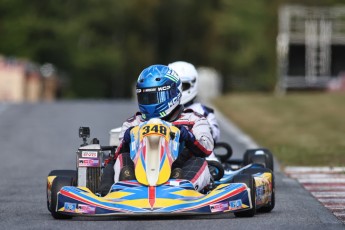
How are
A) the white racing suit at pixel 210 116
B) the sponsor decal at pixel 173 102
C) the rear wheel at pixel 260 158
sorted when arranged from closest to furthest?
the sponsor decal at pixel 173 102
the rear wheel at pixel 260 158
the white racing suit at pixel 210 116

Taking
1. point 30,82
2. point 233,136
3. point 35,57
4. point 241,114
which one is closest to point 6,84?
point 30,82

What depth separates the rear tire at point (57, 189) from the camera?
34.0ft

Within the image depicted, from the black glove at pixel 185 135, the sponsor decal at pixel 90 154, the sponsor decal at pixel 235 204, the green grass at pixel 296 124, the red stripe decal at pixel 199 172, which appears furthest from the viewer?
the green grass at pixel 296 124

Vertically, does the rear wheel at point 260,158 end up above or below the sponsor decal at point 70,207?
above

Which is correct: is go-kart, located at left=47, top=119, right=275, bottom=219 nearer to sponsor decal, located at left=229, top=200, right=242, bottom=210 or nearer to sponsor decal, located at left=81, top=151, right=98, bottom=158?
sponsor decal, located at left=229, top=200, right=242, bottom=210

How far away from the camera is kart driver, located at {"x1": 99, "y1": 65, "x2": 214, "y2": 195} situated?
1062 cm

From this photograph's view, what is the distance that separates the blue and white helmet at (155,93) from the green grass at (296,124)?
6.80 m

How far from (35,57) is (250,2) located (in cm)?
1728

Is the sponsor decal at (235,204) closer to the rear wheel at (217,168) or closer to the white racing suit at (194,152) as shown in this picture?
the white racing suit at (194,152)

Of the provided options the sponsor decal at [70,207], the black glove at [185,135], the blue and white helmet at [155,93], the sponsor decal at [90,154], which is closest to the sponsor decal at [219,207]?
the black glove at [185,135]

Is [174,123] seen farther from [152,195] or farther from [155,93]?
[152,195]

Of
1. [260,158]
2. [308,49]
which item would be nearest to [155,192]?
[260,158]

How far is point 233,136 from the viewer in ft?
75.3

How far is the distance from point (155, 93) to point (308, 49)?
40526mm
